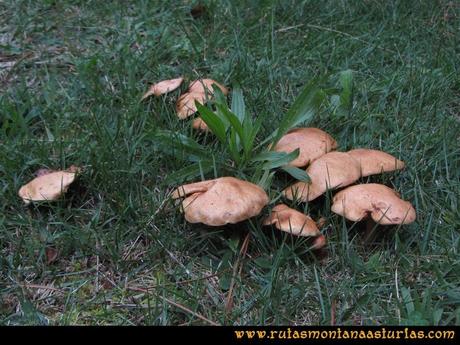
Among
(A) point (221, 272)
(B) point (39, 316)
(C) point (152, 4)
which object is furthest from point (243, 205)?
(C) point (152, 4)

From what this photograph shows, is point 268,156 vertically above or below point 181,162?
above

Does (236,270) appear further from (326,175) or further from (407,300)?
(407,300)

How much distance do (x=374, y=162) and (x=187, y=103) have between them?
117 centimetres

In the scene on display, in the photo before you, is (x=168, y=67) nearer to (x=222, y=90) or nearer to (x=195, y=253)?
(x=222, y=90)

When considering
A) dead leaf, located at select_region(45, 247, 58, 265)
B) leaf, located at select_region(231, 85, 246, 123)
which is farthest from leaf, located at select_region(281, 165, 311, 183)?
dead leaf, located at select_region(45, 247, 58, 265)

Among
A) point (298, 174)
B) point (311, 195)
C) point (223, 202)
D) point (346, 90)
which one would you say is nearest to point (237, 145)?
point (298, 174)

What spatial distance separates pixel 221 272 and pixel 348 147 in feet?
3.87

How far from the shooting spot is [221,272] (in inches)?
106

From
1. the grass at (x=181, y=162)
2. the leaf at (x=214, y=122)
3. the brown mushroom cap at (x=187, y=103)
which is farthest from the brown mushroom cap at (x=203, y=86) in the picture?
the leaf at (x=214, y=122)

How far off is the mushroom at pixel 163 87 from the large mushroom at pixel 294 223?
1238 millimetres

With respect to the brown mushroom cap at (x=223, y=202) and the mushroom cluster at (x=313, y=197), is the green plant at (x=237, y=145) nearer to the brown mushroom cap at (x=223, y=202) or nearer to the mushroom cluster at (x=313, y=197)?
the mushroom cluster at (x=313, y=197)

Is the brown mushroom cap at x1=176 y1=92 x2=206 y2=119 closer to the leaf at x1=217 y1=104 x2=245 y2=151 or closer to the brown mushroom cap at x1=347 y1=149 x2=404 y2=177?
the leaf at x1=217 y1=104 x2=245 y2=151

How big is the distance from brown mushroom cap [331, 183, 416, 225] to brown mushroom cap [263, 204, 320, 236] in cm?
16
